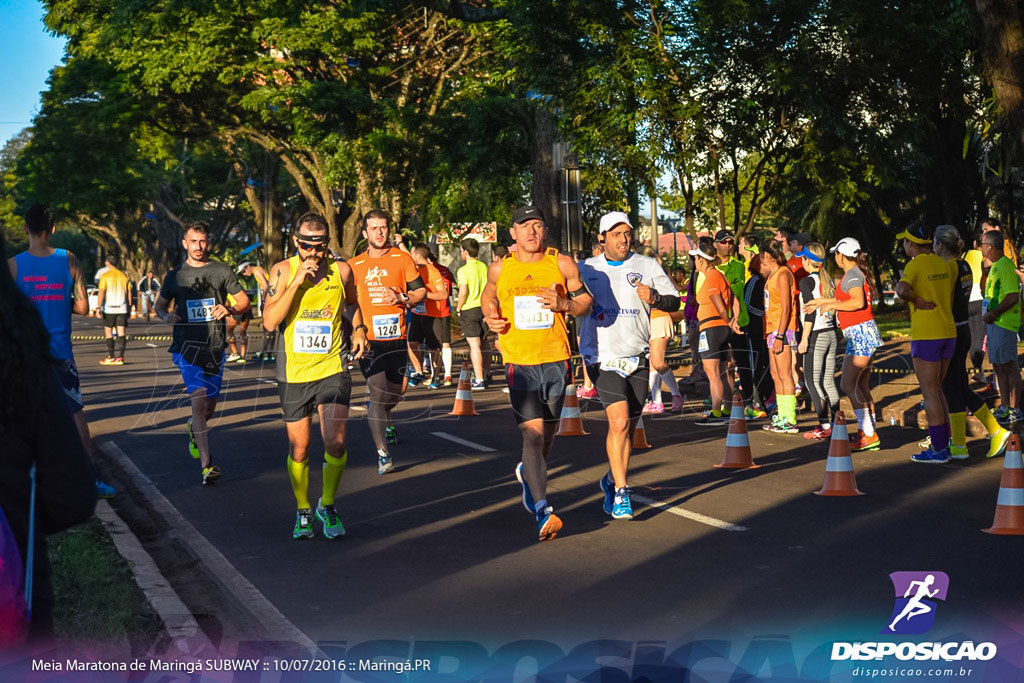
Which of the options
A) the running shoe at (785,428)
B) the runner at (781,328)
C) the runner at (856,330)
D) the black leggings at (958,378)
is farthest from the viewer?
the running shoe at (785,428)

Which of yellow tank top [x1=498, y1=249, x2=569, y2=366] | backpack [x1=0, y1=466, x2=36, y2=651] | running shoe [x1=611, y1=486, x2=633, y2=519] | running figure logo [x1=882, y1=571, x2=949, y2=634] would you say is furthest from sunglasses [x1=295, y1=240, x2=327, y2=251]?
backpack [x1=0, y1=466, x2=36, y2=651]

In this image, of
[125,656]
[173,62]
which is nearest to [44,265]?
[125,656]

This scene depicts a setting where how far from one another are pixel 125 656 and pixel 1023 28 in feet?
33.6

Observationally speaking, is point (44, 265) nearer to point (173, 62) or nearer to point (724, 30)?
point (724, 30)

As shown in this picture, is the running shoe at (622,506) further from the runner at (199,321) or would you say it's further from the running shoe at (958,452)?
the running shoe at (958,452)

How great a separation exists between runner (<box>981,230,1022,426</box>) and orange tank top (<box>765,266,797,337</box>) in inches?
75.5

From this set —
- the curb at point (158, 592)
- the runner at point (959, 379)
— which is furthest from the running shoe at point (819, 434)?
the curb at point (158, 592)

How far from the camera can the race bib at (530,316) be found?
8.20 m

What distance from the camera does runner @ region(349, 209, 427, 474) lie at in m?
11.1

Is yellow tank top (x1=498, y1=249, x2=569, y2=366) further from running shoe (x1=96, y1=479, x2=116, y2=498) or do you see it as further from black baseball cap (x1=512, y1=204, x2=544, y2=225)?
running shoe (x1=96, y1=479, x2=116, y2=498)

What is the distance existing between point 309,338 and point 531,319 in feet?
4.81

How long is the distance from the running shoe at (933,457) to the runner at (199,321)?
6.11m

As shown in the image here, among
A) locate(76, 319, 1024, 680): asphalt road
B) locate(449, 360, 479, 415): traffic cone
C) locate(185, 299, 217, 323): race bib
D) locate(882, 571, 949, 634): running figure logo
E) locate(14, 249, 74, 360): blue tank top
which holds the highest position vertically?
locate(14, 249, 74, 360): blue tank top

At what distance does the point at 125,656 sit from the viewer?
5387 millimetres
